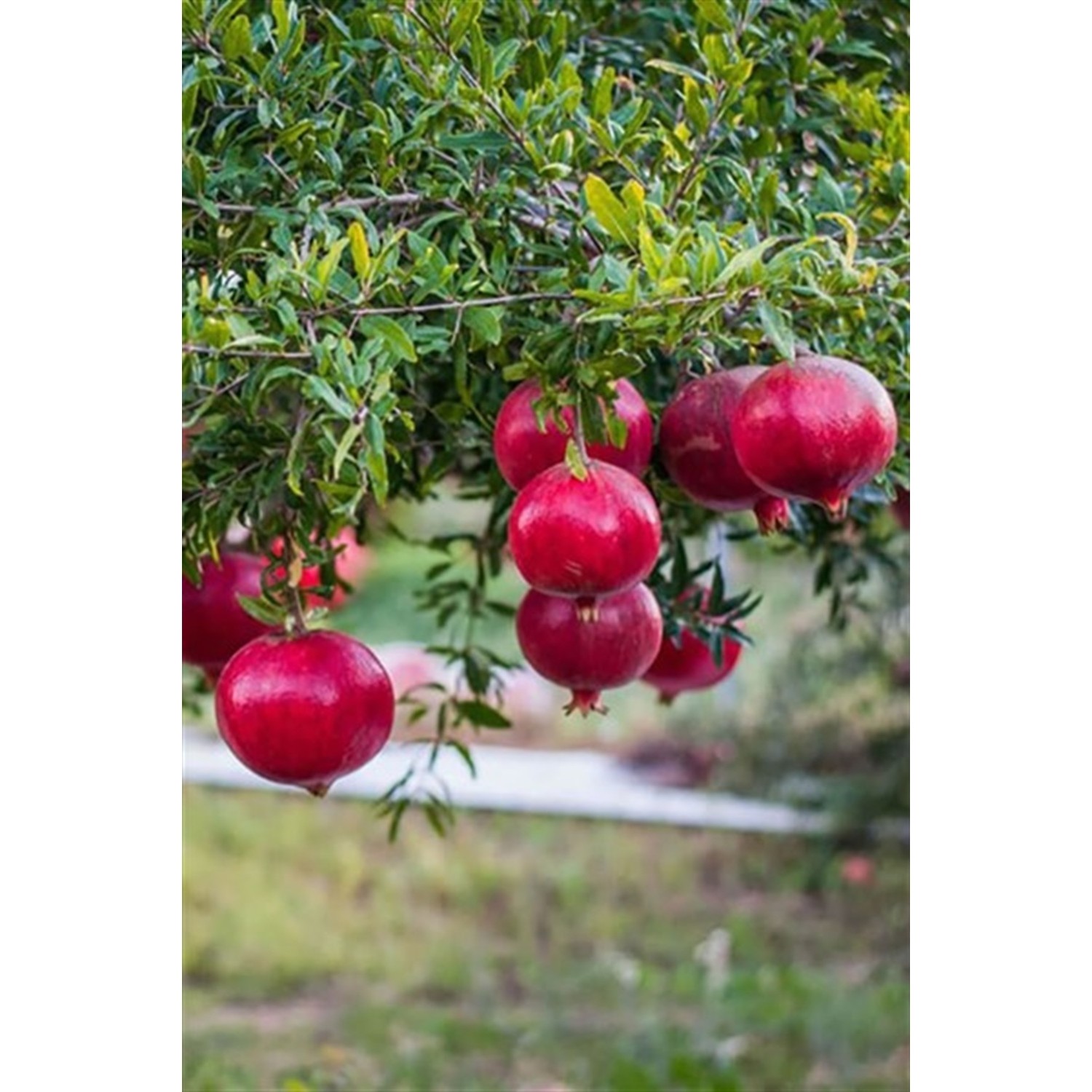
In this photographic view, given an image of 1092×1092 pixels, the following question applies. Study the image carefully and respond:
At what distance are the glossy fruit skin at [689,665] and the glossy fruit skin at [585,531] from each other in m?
0.43

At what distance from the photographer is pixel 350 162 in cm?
95

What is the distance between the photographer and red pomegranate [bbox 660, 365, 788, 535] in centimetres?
97

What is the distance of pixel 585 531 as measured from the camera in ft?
2.77

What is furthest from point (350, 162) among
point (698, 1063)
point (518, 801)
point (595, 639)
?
point (518, 801)

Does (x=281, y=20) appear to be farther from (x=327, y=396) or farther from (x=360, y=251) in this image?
(x=327, y=396)

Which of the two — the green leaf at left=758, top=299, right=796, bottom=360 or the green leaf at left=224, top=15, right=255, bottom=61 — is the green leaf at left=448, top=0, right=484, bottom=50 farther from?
the green leaf at left=758, top=299, right=796, bottom=360

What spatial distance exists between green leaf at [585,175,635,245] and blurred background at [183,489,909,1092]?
6.30ft

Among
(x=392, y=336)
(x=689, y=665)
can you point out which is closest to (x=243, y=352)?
(x=392, y=336)

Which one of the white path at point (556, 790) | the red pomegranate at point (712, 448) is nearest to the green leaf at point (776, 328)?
the red pomegranate at point (712, 448)

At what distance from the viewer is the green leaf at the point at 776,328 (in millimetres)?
826

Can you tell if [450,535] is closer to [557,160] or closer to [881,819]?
[557,160]

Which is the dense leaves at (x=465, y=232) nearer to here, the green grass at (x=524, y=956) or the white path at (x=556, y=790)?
the green grass at (x=524, y=956)

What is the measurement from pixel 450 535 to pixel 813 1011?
2288 millimetres

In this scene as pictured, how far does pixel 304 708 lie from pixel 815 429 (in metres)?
0.32
